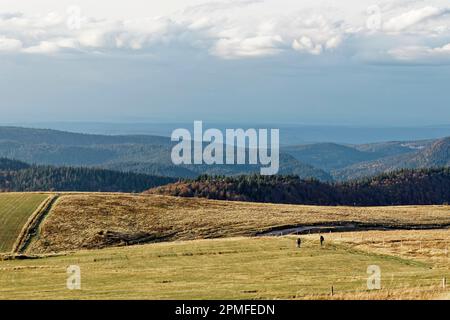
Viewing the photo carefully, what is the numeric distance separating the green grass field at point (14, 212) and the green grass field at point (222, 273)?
20.2m

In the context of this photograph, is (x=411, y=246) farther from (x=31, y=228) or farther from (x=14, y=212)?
(x=14, y=212)

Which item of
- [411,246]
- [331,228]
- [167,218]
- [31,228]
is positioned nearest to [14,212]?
[31,228]

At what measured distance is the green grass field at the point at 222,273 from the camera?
3753 cm

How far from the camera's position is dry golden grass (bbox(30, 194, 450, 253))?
84.9 metres

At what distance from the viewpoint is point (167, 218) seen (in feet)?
323

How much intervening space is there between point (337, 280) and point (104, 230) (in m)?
47.9

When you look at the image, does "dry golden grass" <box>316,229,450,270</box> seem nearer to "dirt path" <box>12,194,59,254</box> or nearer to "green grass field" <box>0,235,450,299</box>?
"green grass field" <box>0,235,450,299</box>

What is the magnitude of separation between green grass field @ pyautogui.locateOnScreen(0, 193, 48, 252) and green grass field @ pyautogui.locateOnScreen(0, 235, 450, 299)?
20.2 meters

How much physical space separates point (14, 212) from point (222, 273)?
61.4 m

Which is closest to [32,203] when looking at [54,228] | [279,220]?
[54,228]

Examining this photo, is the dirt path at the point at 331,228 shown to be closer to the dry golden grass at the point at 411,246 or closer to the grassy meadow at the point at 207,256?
the grassy meadow at the point at 207,256

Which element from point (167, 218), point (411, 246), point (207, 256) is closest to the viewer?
point (207, 256)
